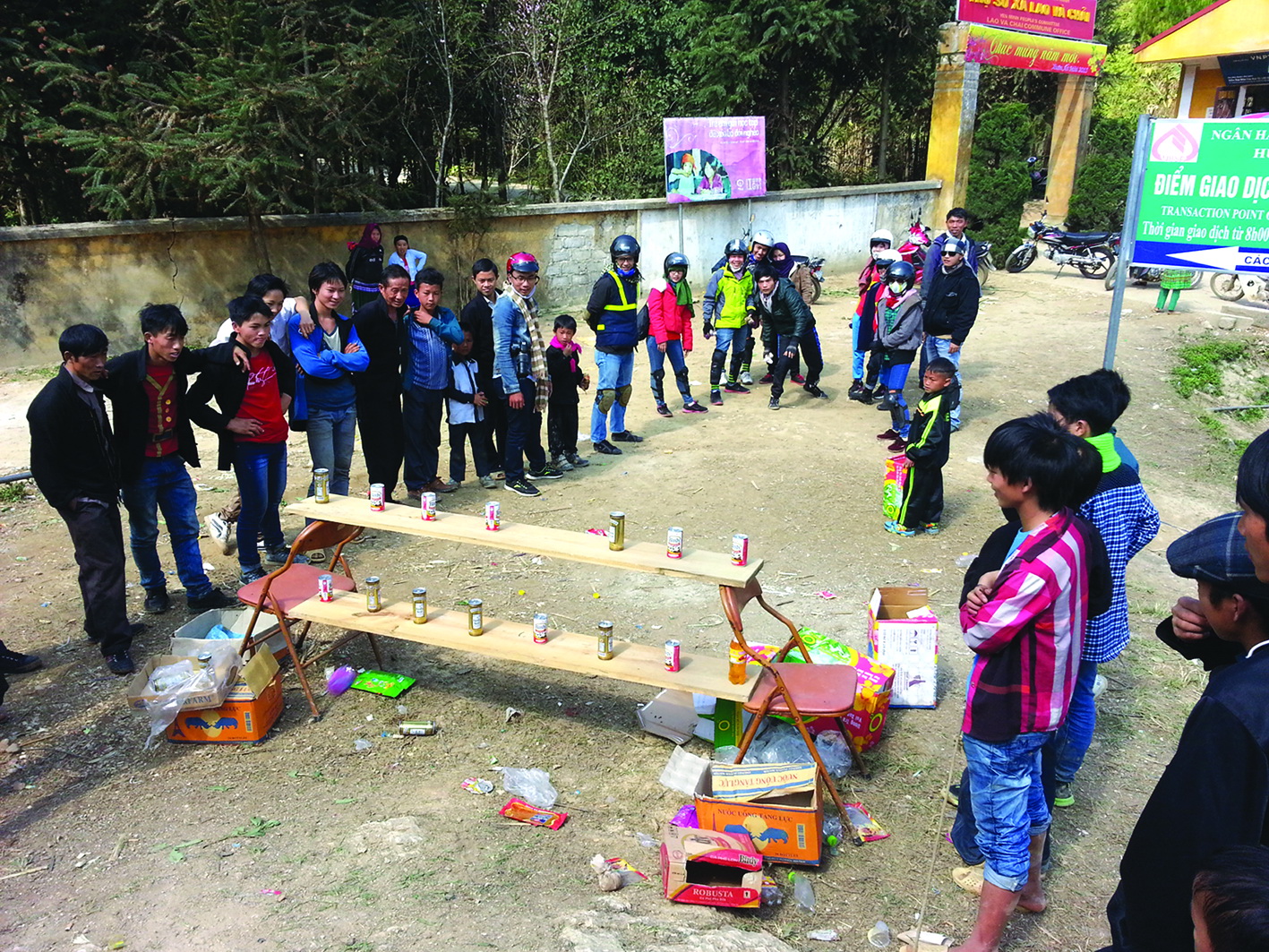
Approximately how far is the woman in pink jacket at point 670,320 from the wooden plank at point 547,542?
4.94 m

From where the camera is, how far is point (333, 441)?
674 centimetres

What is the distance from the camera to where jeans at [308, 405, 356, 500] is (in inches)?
258

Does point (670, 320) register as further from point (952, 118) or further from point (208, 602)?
point (952, 118)

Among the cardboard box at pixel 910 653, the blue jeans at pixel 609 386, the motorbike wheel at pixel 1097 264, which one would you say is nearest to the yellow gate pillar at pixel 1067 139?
the motorbike wheel at pixel 1097 264

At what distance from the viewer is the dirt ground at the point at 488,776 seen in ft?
11.4

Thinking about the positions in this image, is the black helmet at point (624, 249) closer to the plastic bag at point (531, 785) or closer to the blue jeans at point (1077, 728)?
the plastic bag at point (531, 785)

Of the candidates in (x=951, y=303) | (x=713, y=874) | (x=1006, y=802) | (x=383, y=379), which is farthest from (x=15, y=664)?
(x=951, y=303)

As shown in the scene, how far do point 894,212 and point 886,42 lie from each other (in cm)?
340

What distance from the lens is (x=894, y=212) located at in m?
19.0

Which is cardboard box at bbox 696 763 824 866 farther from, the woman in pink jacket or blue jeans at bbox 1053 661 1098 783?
the woman in pink jacket

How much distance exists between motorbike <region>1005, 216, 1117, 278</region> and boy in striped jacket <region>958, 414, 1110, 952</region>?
55.1 feet

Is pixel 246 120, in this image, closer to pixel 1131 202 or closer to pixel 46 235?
pixel 46 235

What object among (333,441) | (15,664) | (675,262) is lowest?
(15,664)

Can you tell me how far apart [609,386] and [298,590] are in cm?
426
